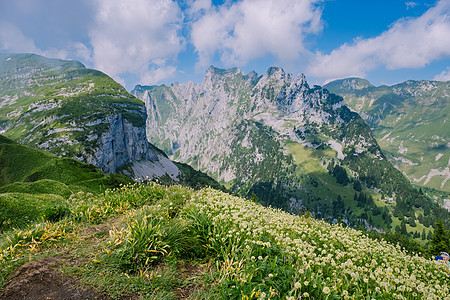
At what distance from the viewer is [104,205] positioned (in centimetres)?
1079

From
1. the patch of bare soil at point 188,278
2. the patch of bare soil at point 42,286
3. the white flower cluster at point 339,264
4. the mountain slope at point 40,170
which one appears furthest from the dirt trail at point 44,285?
the mountain slope at point 40,170

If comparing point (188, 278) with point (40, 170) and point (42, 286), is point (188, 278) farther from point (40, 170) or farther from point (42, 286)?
point (40, 170)

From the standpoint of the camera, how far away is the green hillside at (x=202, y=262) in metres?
5.25

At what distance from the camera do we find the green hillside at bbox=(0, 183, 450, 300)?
17.2 feet

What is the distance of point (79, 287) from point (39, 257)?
2017mm

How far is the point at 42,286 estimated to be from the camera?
16.7ft

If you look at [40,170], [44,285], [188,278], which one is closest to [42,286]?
[44,285]

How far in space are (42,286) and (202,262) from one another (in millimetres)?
4136

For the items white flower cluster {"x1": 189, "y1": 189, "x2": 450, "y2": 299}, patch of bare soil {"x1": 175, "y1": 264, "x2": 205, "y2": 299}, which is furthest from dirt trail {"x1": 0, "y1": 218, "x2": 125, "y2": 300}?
white flower cluster {"x1": 189, "y1": 189, "x2": 450, "y2": 299}

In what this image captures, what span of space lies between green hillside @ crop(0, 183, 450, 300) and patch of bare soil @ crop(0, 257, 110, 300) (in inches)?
1.5

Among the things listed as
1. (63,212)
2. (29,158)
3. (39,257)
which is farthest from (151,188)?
(29,158)

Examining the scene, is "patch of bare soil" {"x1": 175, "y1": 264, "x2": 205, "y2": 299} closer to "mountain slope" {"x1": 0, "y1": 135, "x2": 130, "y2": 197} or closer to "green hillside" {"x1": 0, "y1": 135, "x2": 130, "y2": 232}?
"green hillside" {"x1": 0, "y1": 135, "x2": 130, "y2": 232}

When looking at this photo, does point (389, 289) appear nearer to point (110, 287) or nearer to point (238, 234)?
point (238, 234)

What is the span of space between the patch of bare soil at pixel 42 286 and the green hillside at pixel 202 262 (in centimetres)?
4
